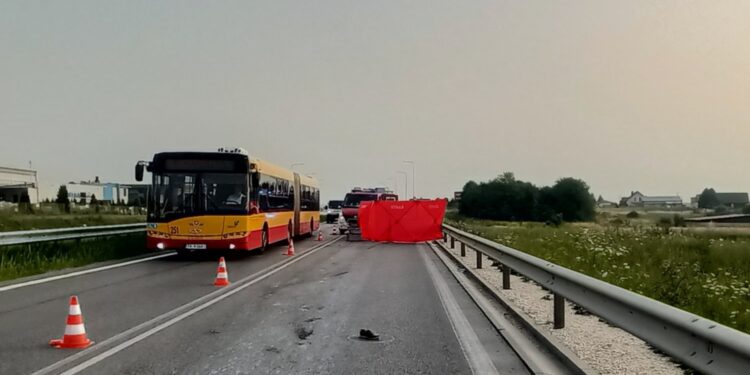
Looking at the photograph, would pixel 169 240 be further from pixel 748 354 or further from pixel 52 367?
pixel 748 354

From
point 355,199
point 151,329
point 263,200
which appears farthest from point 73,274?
point 355,199

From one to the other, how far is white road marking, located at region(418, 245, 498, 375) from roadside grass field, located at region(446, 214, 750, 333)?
273 centimetres

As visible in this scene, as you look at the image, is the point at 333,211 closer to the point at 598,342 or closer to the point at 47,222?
the point at 47,222

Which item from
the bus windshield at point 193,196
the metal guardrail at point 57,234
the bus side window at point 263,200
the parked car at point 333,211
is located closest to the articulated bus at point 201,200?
the bus windshield at point 193,196

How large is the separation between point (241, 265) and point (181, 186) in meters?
2.89

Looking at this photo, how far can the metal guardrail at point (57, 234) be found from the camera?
17125 millimetres

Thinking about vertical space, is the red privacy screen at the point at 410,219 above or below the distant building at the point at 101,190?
below

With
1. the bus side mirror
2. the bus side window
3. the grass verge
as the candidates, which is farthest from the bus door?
the bus side mirror

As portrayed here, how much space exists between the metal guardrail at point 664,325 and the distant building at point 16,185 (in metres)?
107

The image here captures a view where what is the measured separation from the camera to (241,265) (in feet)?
60.5

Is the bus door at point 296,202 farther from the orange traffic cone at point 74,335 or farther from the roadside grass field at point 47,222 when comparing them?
the orange traffic cone at point 74,335

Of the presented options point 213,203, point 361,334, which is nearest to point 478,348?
point 361,334

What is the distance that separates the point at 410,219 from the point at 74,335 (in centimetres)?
2476

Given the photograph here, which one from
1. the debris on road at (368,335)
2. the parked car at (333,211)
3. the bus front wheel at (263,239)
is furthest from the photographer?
the parked car at (333,211)
